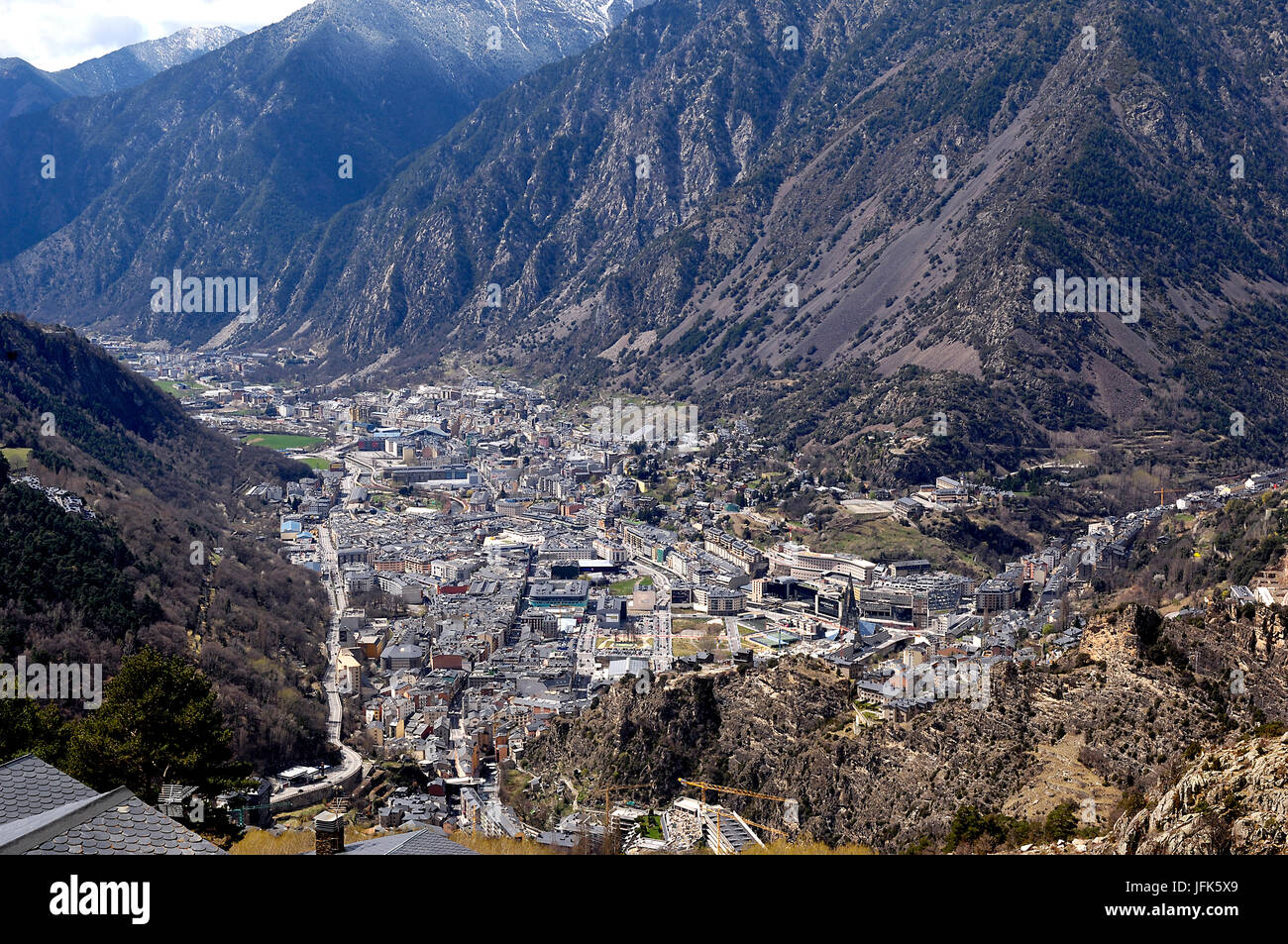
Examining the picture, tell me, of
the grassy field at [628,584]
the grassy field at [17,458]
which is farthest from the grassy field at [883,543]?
the grassy field at [17,458]

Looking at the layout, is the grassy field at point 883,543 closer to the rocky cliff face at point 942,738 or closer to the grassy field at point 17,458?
the rocky cliff face at point 942,738

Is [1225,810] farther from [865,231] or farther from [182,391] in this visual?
[182,391]

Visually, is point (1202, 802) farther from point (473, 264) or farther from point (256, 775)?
point (473, 264)

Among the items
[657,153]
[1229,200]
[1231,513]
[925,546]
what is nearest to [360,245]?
[657,153]

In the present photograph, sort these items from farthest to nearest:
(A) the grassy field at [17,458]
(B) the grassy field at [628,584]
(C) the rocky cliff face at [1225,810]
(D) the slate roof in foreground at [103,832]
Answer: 1. (B) the grassy field at [628,584]
2. (A) the grassy field at [17,458]
3. (C) the rocky cliff face at [1225,810]
4. (D) the slate roof in foreground at [103,832]

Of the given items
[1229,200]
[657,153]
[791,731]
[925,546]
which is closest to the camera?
[791,731]

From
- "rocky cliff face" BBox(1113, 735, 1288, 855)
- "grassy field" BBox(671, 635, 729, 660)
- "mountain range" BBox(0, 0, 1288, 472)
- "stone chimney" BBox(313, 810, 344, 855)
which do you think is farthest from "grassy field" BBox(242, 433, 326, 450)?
"rocky cliff face" BBox(1113, 735, 1288, 855)

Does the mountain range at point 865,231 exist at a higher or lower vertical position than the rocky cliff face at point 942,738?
higher
